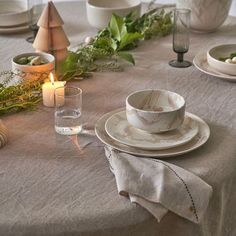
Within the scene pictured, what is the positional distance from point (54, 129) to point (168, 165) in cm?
31

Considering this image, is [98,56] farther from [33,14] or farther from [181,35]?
[33,14]

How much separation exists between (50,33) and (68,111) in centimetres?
31

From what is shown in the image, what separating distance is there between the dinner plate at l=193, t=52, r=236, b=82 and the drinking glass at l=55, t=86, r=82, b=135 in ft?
1.39

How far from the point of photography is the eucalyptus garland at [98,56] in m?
1.36

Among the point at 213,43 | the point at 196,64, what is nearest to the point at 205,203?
the point at 196,64

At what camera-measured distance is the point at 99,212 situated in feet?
3.16

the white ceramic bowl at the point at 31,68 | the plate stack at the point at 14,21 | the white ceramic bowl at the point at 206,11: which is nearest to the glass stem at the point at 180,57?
the white ceramic bowl at the point at 206,11

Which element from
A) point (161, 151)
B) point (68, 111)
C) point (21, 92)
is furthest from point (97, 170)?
point (21, 92)

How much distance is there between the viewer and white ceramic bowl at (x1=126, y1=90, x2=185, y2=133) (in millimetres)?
1149

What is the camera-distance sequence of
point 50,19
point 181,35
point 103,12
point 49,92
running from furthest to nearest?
point 103,12, point 181,35, point 50,19, point 49,92

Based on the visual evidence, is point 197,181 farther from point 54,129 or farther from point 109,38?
point 109,38

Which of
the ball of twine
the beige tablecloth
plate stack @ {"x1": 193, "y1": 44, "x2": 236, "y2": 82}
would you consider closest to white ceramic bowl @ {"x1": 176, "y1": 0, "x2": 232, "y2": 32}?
plate stack @ {"x1": 193, "y1": 44, "x2": 236, "y2": 82}

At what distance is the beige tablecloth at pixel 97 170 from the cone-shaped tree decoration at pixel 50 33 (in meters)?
0.12

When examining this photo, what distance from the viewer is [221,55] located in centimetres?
165
